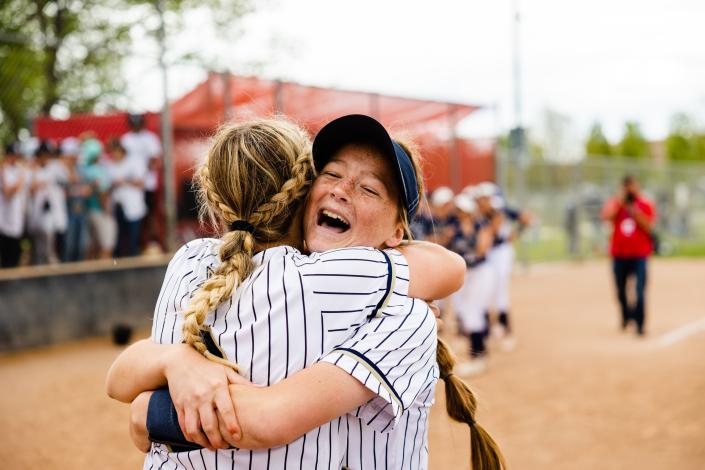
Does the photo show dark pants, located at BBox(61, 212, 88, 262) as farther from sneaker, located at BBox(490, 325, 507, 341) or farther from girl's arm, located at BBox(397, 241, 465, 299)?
girl's arm, located at BBox(397, 241, 465, 299)

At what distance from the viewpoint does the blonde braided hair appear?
4.82 ft

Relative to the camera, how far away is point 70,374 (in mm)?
7164

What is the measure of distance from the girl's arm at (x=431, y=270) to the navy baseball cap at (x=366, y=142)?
0.41 ft

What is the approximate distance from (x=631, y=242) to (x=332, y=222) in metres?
8.05

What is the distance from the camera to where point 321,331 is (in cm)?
141

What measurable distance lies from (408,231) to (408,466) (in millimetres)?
579

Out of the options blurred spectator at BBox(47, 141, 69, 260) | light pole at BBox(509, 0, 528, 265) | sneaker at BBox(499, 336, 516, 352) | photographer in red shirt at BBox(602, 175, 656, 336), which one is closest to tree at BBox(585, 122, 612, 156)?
light pole at BBox(509, 0, 528, 265)

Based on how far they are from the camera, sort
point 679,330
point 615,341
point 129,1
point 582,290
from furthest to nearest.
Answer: point 129,1 → point 582,290 → point 679,330 → point 615,341

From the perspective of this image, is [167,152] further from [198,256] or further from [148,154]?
[198,256]

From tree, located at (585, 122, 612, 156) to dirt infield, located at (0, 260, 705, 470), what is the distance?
46.6 metres

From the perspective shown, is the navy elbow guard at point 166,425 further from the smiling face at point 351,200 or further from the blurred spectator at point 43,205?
the blurred spectator at point 43,205

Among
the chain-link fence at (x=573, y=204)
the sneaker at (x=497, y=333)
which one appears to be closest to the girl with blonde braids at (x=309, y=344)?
the sneaker at (x=497, y=333)

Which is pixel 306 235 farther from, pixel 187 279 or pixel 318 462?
pixel 318 462

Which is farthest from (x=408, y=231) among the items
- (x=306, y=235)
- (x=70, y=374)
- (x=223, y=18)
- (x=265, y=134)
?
(x=223, y=18)
